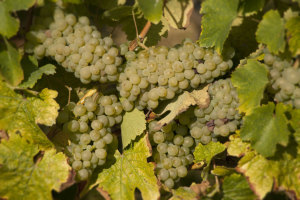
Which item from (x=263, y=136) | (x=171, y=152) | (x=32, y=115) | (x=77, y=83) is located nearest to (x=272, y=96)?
(x=263, y=136)

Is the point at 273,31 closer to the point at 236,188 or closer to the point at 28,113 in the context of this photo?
the point at 236,188

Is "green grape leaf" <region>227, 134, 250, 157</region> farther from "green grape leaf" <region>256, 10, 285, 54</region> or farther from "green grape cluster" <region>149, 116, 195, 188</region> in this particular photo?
"green grape leaf" <region>256, 10, 285, 54</region>

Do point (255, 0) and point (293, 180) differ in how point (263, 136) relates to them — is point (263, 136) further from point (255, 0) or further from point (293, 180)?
point (255, 0)

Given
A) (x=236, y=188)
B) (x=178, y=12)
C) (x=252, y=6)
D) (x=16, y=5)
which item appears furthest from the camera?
(x=178, y=12)

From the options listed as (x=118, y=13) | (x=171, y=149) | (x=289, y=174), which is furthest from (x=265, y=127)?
(x=118, y=13)

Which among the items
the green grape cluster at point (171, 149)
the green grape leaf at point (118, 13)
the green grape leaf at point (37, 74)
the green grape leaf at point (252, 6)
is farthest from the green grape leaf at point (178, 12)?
the green grape leaf at point (37, 74)

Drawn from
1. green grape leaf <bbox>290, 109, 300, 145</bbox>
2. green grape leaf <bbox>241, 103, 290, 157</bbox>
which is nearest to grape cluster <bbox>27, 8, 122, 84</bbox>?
green grape leaf <bbox>241, 103, 290, 157</bbox>
